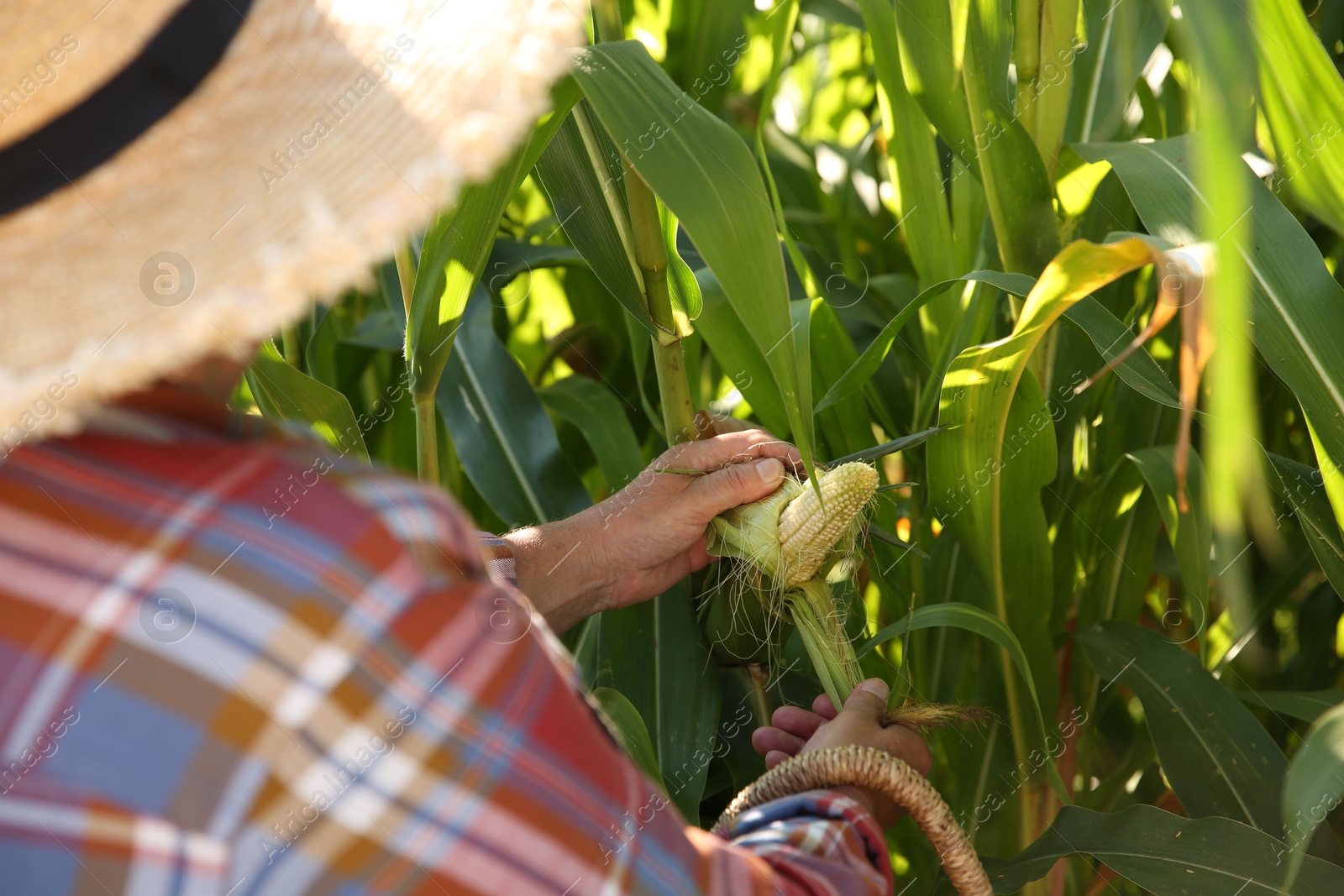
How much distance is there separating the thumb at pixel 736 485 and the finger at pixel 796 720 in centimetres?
14

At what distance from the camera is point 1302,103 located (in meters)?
0.48

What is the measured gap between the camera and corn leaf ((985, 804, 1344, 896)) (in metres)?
0.60

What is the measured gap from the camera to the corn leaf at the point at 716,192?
48 centimetres

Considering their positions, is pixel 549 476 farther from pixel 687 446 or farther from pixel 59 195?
pixel 59 195

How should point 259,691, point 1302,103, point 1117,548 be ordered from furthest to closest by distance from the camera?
1. point 1117,548
2. point 1302,103
3. point 259,691

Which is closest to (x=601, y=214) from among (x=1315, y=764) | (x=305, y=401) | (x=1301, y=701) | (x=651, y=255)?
(x=651, y=255)

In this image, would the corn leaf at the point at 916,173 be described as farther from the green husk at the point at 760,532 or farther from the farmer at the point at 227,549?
the farmer at the point at 227,549

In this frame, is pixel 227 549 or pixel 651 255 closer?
pixel 227 549

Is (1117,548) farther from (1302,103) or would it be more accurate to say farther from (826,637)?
(1302,103)

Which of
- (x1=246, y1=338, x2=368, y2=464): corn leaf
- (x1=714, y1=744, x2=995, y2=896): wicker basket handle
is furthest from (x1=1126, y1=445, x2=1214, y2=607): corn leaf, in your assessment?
(x1=246, y1=338, x2=368, y2=464): corn leaf

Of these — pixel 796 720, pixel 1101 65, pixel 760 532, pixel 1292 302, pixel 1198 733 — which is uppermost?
pixel 1101 65

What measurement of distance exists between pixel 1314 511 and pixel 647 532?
43cm

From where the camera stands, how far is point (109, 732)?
275 millimetres

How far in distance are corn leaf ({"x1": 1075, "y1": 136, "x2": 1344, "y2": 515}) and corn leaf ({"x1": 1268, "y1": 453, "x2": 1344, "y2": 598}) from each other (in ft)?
0.26
